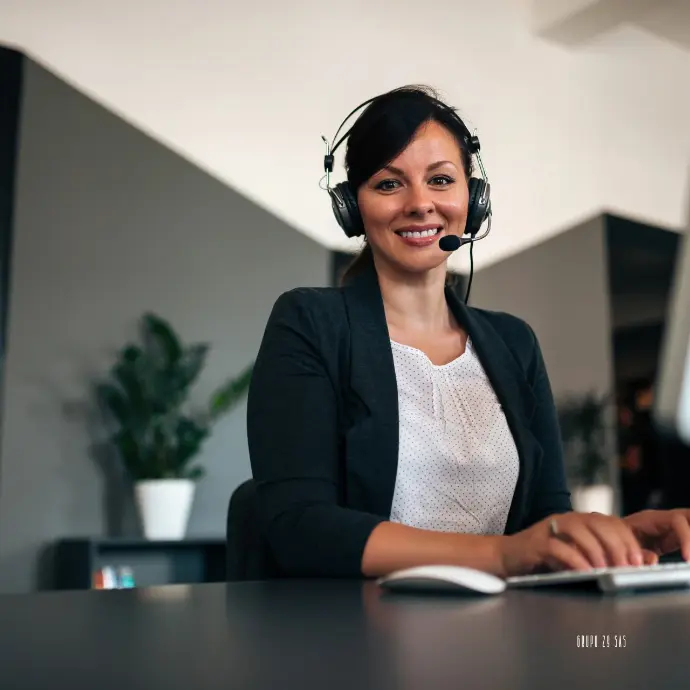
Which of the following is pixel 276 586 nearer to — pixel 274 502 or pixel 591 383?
pixel 274 502

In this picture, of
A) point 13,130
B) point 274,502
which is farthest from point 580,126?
point 274,502

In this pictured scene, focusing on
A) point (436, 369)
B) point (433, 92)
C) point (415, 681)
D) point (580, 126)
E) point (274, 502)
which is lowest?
point (415, 681)

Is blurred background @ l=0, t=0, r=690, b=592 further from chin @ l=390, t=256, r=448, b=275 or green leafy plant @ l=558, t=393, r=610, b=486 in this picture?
chin @ l=390, t=256, r=448, b=275

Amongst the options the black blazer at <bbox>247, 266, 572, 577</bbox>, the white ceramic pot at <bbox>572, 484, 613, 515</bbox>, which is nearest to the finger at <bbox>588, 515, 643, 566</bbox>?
the black blazer at <bbox>247, 266, 572, 577</bbox>

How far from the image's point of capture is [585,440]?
15.0 ft

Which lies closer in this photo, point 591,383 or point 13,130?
point 13,130

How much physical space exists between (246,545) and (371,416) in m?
0.25

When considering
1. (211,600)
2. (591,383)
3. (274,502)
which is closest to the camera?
(211,600)

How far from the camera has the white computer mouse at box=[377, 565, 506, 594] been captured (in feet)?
2.19

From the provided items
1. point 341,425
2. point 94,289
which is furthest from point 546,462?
point 94,289

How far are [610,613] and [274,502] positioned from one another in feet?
2.10

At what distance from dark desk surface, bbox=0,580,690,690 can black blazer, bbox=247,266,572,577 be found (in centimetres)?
40

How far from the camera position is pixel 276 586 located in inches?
32.4

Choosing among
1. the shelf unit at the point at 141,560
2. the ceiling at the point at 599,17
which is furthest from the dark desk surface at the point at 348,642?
the ceiling at the point at 599,17
